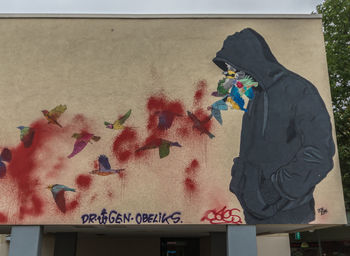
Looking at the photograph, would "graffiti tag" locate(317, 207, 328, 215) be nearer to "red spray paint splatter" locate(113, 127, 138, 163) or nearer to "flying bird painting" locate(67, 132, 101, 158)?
"red spray paint splatter" locate(113, 127, 138, 163)

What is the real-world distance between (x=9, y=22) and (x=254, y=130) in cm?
870

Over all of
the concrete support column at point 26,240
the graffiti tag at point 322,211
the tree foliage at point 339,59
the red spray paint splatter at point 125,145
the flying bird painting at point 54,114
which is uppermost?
the tree foliage at point 339,59

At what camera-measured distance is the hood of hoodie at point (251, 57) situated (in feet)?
38.2

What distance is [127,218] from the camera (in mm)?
10555

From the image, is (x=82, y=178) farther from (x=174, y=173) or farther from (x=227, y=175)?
(x=227, y=175)

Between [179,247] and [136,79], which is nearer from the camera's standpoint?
[136,79]

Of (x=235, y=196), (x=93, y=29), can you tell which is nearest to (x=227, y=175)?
(x=235, y=196)

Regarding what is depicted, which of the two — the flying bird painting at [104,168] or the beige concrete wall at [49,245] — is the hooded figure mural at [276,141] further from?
the beige concrete wall at [49,245]

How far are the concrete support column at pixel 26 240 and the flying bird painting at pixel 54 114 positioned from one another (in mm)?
3189

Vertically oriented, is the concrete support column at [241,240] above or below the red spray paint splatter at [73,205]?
below

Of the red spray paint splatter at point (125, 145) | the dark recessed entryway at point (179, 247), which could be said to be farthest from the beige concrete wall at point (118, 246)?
the red spray paint splatter at point (125, 145)

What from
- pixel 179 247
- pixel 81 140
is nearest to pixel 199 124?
pixel 81 140

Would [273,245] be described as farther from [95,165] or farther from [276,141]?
[95,165]

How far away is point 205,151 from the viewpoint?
Answer: 11000mm
